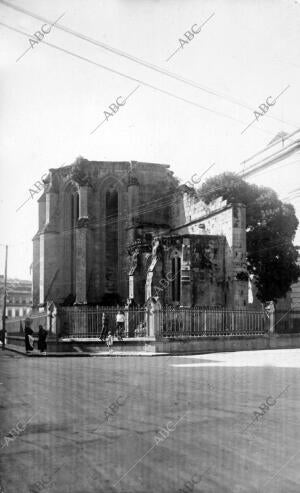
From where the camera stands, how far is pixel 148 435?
657 cm

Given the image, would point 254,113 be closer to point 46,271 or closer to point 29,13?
point 29,13

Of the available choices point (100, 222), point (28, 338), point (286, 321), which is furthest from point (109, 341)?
point (100, 222)

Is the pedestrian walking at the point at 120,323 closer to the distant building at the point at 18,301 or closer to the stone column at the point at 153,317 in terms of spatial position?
the stone column at the point at 153,317

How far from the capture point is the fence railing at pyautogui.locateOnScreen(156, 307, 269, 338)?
78.6ft

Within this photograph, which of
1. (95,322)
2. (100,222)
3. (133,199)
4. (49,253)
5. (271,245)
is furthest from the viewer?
(100,222)

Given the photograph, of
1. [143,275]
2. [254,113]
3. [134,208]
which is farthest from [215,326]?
[134,208]

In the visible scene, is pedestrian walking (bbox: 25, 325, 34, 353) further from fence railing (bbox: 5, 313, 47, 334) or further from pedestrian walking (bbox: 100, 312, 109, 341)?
pedestrian walking (bbox: 100, 312, 109, 341)

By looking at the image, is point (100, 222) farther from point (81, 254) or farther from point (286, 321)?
point (286, 321)

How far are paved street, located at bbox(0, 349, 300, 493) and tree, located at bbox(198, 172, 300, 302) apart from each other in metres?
23.8

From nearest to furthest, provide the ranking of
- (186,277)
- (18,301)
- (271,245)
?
(186,277), (271,245), (18,301)

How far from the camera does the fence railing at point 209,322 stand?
23953 mm

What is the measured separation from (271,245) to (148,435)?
29781 millimetres

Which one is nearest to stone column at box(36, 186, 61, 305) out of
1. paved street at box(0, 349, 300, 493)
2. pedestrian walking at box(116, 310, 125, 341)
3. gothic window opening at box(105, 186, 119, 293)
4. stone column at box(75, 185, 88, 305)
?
stone column at box(75, 185, 88, 305)

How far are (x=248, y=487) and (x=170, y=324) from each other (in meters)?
19.2
